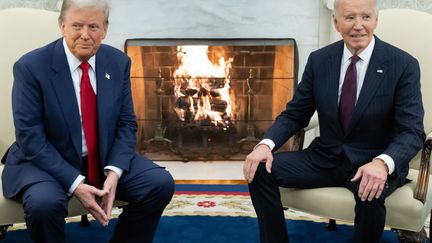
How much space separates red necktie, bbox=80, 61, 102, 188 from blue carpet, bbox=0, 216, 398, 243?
601 millimetres

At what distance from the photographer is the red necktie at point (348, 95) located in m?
2.41

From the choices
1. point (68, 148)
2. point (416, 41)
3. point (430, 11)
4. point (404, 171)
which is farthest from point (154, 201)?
point (430, 11)

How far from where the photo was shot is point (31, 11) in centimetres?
286

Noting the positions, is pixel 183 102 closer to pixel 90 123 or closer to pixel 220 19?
pixel 220 19

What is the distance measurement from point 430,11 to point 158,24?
1.70m

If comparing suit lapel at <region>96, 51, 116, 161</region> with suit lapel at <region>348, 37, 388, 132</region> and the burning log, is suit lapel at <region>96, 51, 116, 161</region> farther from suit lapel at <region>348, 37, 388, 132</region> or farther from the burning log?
the burning log

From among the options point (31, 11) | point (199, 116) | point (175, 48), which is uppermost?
point (31, 11)

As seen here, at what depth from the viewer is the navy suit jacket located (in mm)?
2293

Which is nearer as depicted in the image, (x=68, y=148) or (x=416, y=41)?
(x=68, y=148)

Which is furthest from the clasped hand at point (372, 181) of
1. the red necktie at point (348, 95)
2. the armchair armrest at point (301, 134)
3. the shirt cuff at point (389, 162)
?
the armchair armrest at point (301, 134)

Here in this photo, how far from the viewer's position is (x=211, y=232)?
2.98 metres

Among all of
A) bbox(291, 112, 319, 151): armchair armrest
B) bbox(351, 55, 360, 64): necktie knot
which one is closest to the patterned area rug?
bbox(291, 112, 319, 151): armchair armrest

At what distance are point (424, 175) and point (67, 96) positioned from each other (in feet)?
4.33

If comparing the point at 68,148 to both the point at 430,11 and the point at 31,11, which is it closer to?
the point at 31,11
